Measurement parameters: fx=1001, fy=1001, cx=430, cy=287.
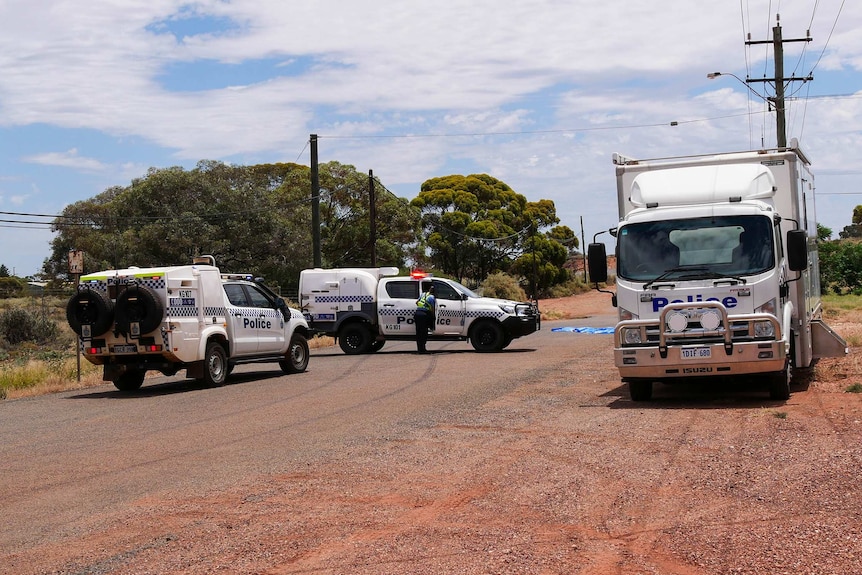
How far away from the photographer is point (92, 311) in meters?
17.4

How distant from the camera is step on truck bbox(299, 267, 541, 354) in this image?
80.9 feet

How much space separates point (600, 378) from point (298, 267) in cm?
3310

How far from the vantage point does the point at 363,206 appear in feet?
Result: 177

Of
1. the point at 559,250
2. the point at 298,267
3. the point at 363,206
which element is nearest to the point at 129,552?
the point at 298,267

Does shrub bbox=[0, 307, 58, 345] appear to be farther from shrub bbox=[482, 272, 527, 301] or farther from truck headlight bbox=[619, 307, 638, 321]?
truck headlight bbox=[619, 307, 638, 321]

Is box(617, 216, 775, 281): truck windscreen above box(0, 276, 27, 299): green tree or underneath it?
underneath

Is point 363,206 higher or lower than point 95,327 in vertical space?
higher

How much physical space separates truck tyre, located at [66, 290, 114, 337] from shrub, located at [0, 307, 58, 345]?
20051mm

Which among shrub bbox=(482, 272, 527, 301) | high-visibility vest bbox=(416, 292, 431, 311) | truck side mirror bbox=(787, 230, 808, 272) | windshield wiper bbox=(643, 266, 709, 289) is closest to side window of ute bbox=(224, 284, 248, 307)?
high-visibility vest bbox=(416, 292, 431, 311)

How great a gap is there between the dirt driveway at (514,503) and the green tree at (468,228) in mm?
54052

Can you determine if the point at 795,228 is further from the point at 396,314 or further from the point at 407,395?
the point at 396,314

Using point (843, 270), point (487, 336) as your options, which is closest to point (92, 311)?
point (487, 336)

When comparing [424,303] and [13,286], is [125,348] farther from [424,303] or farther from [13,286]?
[13,286]

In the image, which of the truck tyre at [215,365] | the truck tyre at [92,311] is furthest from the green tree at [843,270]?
the truck tyre at [92,311]
